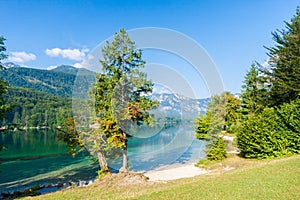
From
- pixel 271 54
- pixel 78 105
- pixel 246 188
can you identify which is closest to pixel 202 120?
pixel 271 54

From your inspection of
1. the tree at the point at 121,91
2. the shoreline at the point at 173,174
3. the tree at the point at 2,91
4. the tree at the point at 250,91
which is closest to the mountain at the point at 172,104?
the tree at the point at 121,91

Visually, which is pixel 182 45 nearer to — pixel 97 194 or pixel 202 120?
pixel 97 194

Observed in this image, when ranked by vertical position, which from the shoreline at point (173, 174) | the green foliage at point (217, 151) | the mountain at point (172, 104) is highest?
the mountain at point (172, 104)

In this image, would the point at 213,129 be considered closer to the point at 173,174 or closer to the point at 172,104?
the point at 173,174

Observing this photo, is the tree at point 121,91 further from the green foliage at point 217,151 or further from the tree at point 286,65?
the tree at point 286,65

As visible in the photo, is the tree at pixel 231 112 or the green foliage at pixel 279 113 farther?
the tree at pixel 231 112

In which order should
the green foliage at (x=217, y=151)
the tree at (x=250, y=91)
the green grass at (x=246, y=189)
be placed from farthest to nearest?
the tree at (x=250, y=91)
the green foliage at (x=217, y=151)
the green grass at (x=246, y=189)

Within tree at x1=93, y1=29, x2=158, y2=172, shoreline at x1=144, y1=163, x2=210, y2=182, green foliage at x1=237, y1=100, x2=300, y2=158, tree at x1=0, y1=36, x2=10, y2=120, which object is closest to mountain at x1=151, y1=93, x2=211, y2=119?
tree at x1=93, y1=29, x2=158, y2=172
